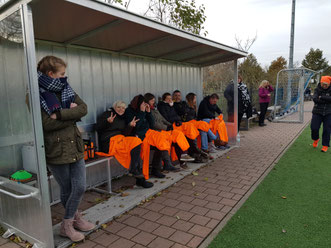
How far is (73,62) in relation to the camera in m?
3.96

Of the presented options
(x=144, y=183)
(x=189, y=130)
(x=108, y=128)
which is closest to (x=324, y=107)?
(x=189, y=130)

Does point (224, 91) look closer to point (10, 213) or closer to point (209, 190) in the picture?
point (209, 190)

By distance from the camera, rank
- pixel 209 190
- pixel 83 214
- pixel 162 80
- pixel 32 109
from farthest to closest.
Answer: pixel 162 80 < pixel 209 190 < pixel 83 214 < pixel 32 109

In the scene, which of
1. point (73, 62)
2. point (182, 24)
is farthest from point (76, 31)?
point (182, 24)

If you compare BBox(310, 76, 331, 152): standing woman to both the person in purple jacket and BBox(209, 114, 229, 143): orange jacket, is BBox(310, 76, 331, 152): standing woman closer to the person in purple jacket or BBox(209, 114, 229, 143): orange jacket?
BBox(209, 114, 229, 143): orange jacket

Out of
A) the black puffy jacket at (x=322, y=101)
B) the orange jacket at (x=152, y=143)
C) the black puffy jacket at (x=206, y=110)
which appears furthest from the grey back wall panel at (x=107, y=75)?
the black puffy jacket at (x=322, y=101)

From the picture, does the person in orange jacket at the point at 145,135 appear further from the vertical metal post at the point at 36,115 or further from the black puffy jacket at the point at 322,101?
the black puffy jacket at the point at 322,101

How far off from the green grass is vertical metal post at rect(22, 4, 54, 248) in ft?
5.07

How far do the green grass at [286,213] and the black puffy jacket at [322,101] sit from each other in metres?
1.42

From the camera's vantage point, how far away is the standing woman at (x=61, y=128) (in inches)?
89.4

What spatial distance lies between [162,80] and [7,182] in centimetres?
388

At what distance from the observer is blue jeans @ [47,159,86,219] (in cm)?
241

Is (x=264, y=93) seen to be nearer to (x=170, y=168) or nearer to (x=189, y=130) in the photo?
(x=189, y=130)

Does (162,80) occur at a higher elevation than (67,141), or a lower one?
higher
